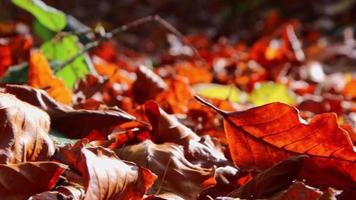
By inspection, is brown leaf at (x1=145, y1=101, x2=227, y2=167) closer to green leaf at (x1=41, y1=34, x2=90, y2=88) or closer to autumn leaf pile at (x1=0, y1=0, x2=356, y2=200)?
autumn leaf pile at (x1=0, y1=0, x2=356, y2=200)

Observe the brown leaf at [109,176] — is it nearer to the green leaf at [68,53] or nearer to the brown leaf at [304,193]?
the brown leaf at [304,193]

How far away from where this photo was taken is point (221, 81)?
2.96 meters

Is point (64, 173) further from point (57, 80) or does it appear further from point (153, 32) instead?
point (153, 32)

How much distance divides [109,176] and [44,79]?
690 mm

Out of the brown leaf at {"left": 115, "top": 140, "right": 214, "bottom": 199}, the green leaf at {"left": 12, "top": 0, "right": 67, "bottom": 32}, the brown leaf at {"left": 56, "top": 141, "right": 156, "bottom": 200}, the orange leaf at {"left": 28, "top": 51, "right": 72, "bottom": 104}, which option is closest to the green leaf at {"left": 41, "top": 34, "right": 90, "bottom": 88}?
the green leaf at {"left": 12, "top": 0, "right": 67, "bottom": 32}

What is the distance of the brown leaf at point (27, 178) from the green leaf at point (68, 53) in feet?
2.97

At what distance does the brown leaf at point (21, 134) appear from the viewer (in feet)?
3.41

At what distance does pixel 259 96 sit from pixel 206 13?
4547mm

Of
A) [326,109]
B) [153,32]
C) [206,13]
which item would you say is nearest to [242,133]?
[326,109]

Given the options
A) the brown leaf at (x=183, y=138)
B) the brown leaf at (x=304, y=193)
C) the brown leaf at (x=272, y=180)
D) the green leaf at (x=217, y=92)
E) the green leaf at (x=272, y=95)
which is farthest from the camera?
the green leaf at (x=217, y=92)

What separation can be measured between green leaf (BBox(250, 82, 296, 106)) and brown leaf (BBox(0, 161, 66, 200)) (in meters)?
1.26

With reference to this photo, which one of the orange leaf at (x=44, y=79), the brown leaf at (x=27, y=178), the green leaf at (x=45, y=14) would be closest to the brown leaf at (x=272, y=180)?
the brown leaf at (x=27, y=178)

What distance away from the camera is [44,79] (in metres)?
1.61

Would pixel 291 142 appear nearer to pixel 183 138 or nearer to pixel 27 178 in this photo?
pixel 183 138
